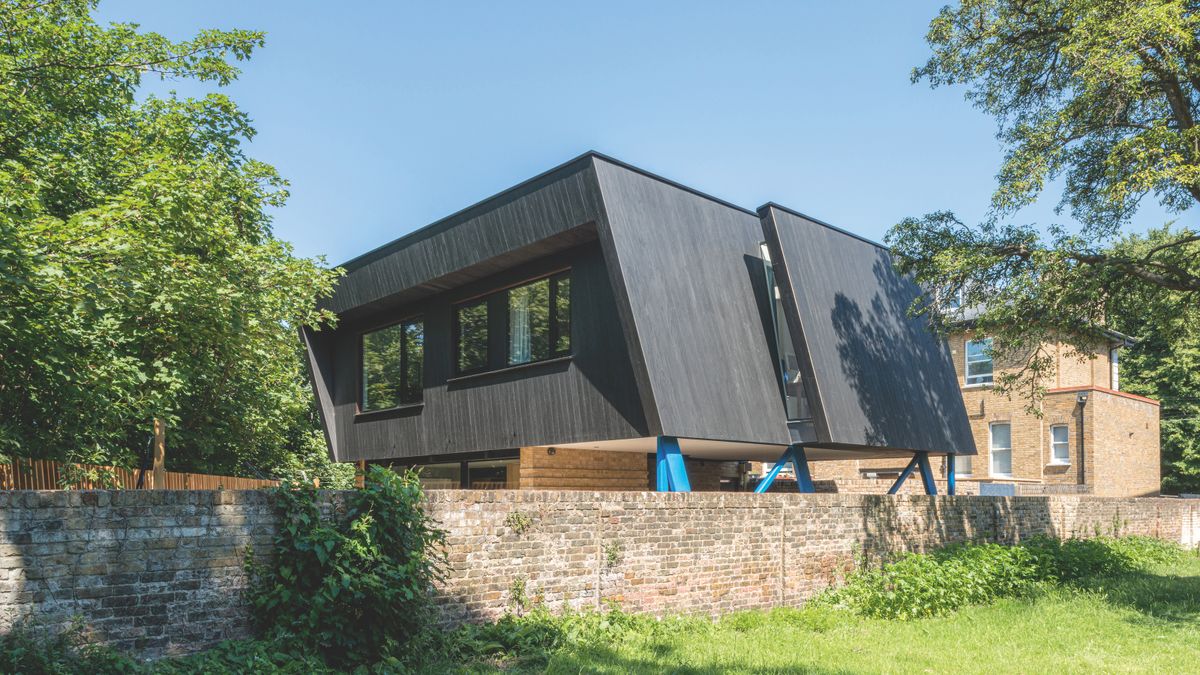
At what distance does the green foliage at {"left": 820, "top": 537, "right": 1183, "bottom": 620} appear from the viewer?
38.2 feet

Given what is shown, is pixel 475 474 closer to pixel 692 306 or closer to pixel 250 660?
pixel 692 306

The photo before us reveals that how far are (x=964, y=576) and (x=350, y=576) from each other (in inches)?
354

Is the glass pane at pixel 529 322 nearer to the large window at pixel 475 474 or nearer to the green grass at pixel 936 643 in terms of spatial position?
the large window at pixel 475 474

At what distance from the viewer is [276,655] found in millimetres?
6762

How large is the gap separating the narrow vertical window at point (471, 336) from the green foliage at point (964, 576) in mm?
7564

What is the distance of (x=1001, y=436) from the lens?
28781 millimetres

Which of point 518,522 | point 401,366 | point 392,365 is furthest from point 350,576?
point 392,365

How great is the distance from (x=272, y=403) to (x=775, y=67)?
13.5 m

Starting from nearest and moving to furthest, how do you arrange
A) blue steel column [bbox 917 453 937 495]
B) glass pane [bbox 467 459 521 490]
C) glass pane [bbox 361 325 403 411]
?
glass pane [bbox 467 459 521 490] → blue steel column [bbox 917 453 937 495] → glass pane [bbox 361 325 403 411]

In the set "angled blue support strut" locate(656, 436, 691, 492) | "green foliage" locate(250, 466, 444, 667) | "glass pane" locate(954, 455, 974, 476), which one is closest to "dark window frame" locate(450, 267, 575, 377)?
"angled blue support strut" locate(656, 436, 691, 492)

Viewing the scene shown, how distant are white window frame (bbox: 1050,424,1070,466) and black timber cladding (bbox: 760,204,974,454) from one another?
10.2 metres

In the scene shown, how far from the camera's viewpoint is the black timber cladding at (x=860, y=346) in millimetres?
14633

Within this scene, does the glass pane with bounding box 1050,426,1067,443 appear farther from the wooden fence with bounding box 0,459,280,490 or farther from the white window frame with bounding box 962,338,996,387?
the wooden fence with bounding box 0,459,280,490

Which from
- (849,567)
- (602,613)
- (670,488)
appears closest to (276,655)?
(602,613)
